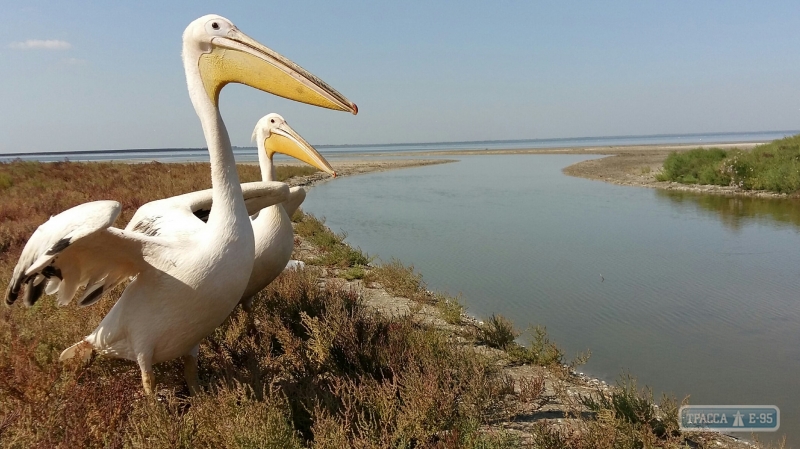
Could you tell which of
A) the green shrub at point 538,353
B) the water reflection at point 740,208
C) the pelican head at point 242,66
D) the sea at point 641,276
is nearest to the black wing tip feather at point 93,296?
the pelican head at point 242,66

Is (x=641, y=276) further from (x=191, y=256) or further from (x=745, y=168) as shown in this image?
(x=745, y=168)

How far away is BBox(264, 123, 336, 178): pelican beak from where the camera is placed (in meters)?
4.98

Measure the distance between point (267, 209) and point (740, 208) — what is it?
14183 mm

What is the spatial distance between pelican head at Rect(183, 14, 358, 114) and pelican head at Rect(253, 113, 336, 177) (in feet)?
6.93

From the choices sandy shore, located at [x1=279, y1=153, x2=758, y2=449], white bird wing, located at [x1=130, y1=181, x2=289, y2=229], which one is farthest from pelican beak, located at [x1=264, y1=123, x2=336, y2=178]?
sandy shore, located at [x1=279, y1=153, x2=758, y2=449]

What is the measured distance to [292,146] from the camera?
16.6 ft

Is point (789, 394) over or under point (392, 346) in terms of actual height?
under

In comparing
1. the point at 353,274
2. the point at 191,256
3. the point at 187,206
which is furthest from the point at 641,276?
the point at 191,256

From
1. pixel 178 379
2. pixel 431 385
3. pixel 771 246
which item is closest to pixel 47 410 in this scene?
pixel 178 379

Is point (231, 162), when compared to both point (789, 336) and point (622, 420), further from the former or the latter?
point (789, 336)

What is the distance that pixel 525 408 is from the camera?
3533 mm

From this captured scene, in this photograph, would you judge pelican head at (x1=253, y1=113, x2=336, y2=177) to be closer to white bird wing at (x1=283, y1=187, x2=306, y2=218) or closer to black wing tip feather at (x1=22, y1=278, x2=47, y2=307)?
white bird wing at (x1=283, y1=187, x2=306, y2=218)

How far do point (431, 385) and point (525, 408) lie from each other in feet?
3.38

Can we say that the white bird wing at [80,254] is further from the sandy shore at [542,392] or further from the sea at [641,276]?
the sea at [641,276]
